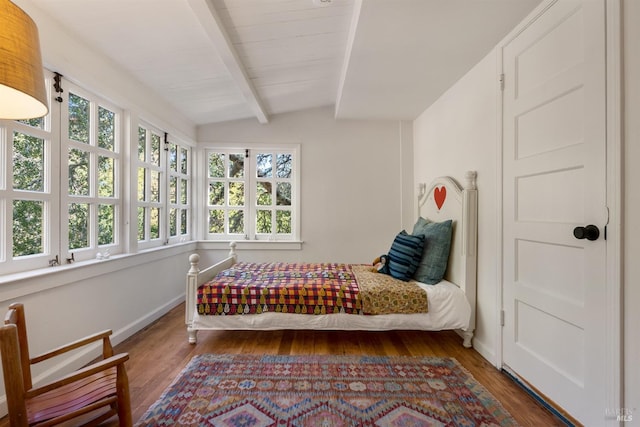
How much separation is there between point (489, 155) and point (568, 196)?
29.6 inches

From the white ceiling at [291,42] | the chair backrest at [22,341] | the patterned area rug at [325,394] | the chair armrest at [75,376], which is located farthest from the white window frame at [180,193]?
the chair armrest at [75,376]

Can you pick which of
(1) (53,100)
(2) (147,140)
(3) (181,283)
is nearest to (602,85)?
(1) (53,100)

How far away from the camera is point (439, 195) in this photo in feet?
9.53

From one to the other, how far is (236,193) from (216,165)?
48 centimetres

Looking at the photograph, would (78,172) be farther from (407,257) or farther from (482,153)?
(482,153)

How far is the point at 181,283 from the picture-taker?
346cm

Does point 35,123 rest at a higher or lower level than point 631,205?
higher

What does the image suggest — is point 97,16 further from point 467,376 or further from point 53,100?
point 467,376

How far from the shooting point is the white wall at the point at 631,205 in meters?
1.19

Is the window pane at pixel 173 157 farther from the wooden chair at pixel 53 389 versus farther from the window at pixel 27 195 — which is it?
the wooden chair at pixel 53 389

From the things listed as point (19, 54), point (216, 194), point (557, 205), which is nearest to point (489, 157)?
point (557, 205)

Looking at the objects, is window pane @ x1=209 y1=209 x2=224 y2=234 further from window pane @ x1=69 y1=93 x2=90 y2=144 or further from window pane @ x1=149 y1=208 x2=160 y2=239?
window pane @ x1=69 y1=93 x2=90 y2=144

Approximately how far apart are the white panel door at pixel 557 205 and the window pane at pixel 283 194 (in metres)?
2.66

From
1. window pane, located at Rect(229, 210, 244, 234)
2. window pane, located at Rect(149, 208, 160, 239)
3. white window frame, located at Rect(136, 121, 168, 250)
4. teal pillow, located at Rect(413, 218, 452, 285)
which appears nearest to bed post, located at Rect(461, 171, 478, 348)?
teal pillow, located at Rect(413, 218, 452, 285)
